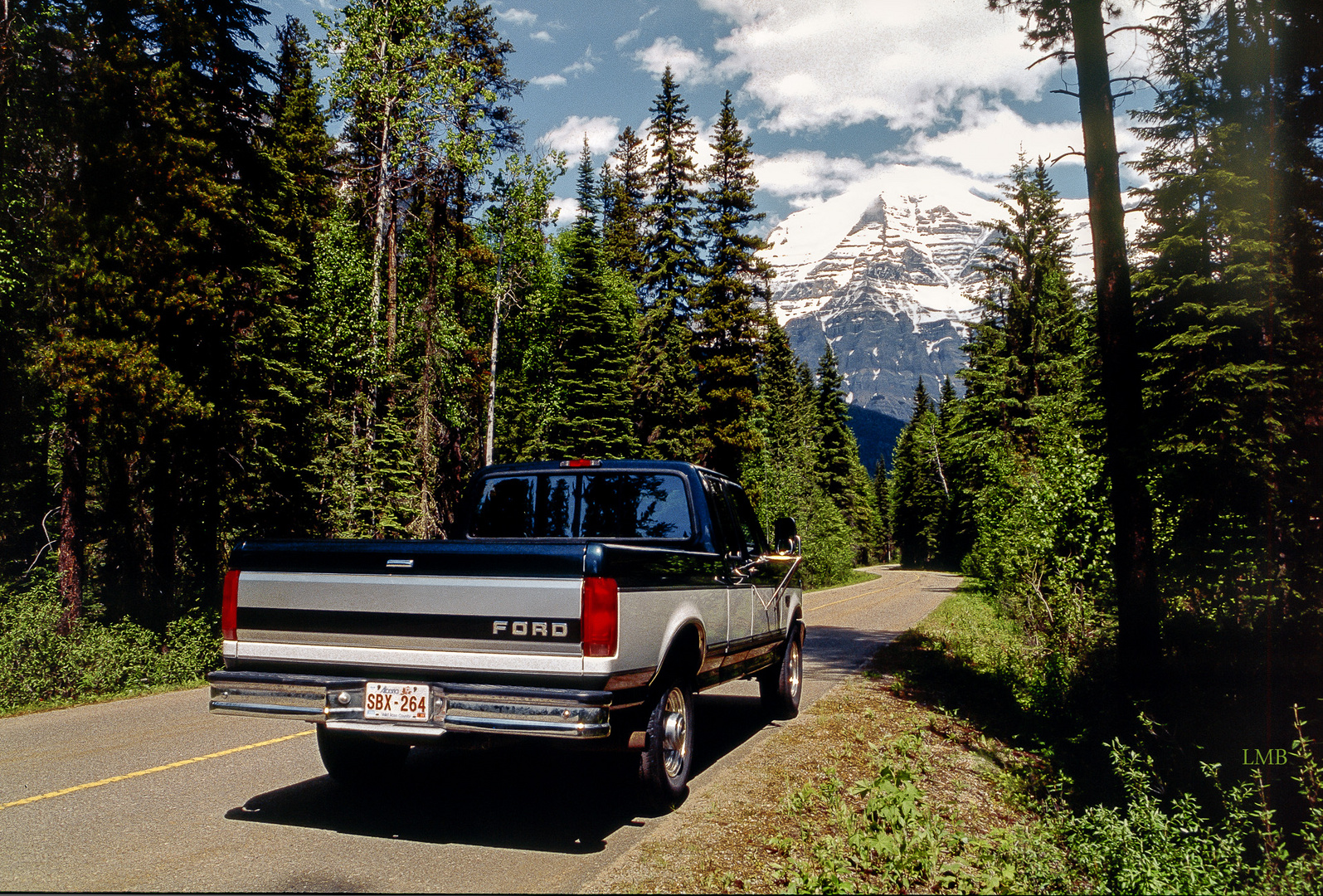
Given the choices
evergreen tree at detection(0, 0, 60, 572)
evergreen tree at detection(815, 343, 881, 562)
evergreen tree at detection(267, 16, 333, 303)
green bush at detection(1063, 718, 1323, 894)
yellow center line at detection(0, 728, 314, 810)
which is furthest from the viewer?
evergreen tree at detection(815, 343, 881, 562)

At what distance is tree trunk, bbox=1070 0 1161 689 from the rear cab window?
4.33 m

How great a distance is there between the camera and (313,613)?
4.86 meters

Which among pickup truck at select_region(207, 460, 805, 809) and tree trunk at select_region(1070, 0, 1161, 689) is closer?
pickup truck at select_region(207, 460, 805, 809)

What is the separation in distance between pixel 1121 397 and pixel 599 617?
5.88 m

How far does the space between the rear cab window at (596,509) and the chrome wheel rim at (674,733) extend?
1.34m

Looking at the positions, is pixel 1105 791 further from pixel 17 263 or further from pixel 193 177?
pixel 17 263

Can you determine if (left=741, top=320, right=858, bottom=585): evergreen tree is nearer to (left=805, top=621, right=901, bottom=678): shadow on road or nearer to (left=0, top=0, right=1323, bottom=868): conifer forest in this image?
(left=0, top=0, right=1323, bottom=868): conifer forest

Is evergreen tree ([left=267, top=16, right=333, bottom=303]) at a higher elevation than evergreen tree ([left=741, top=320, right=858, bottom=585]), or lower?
higher

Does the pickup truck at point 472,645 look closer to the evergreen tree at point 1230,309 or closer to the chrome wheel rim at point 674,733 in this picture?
the chrome wheel rim at point 674,733

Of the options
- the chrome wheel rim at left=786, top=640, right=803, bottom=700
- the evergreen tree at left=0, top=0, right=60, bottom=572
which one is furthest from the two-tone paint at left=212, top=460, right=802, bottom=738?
the evergreen tree at left=0, top=0, right=60, bottom=572

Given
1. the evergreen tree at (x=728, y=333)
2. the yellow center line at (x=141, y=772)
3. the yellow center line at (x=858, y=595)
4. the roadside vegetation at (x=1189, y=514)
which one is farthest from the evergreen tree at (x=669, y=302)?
the yellow center line at (x=141, y=772)

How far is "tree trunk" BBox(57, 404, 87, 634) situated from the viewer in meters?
12.1

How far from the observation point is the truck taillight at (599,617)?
4285 mm

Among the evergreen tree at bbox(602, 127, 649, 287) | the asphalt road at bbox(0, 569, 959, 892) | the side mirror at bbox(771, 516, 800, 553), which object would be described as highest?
the evergreen tree at bbox(602, 127, 649, 287)
